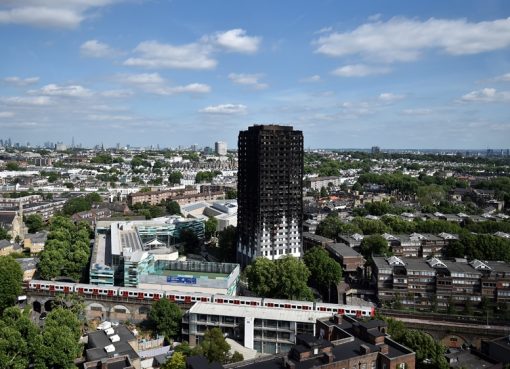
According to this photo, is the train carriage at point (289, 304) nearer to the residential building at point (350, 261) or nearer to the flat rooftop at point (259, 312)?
the flat rooftop at point (259, 312)

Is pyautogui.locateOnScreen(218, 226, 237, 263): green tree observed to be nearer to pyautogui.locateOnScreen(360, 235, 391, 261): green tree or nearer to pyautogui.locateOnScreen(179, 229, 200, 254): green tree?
pyautogui.locateOnScreen(179, 229, 200, 254): green tree

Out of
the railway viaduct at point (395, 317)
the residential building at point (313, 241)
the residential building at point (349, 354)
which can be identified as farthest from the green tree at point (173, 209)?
the residential building at point (349, 354)

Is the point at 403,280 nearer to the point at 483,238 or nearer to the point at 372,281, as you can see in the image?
the point at 372,281

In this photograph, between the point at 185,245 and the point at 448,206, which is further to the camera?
the point at 448,206

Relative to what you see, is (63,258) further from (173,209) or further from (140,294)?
(173,209)

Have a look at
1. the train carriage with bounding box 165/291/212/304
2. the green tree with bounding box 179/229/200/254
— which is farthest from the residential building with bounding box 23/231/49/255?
the train carriage with bounding box 165/291/212/304

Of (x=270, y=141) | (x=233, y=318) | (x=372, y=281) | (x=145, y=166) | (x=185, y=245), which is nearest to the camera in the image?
(x=233, y=318)

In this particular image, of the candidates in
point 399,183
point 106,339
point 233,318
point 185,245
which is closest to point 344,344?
point 233,318
